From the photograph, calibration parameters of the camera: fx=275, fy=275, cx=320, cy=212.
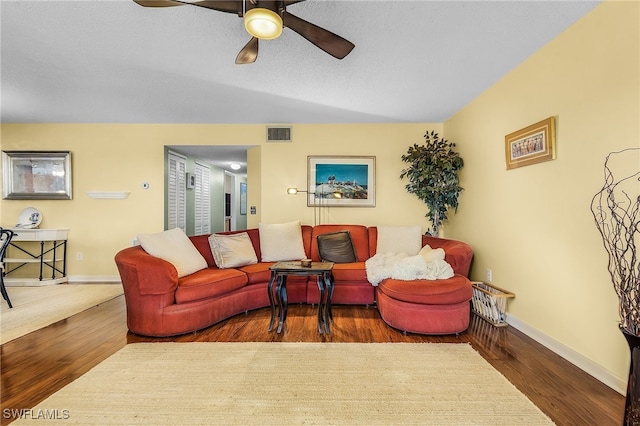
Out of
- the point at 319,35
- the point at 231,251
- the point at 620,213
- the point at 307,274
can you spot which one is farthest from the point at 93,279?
the point at 620,213

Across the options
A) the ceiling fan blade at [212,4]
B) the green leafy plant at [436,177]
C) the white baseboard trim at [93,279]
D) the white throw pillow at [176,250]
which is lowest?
the white baseboard trim at [93,279]

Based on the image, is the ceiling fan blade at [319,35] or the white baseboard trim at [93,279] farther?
the white baseboard trim at [93,279]

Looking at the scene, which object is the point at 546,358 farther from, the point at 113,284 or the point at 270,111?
the point at 113,284

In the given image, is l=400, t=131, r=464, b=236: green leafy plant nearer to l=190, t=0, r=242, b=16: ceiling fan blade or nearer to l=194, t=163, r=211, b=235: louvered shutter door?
l=190, t=0, r=242, b=16: ceiling fan blade

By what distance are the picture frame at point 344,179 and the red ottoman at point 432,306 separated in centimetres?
197

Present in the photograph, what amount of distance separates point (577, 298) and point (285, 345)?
7.45 feet

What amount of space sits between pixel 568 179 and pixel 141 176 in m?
5.30

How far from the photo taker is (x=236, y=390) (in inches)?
67.9

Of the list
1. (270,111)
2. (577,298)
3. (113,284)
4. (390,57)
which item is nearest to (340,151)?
(270,111)

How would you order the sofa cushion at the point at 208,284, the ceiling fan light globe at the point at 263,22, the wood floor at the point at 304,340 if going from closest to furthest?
the ceiling fan light globe at the point at 263,22 < the wood floor at the point at 304,340 < the sofa cushion at the point at 208,284

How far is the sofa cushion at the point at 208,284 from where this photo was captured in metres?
2.54

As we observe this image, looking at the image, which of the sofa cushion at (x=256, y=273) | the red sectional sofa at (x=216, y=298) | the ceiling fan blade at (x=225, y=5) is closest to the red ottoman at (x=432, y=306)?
the red sectional sofa at (x=216, y=298)

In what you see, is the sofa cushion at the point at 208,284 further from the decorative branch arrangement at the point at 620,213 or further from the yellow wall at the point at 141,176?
the decorative branch arrangement at the point at 620,213

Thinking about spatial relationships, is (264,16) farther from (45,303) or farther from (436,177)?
(45,303)
